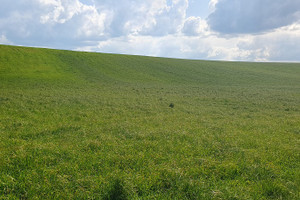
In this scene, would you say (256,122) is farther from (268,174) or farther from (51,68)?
(51,68)

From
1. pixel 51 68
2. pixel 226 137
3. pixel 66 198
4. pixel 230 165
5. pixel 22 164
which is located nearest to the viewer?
pixel 66 198

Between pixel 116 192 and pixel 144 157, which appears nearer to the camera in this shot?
pixel 116 192

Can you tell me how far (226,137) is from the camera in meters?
10.1

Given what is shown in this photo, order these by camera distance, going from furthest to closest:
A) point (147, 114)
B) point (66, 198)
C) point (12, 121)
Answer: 1. point (147, 114)
2. point (12, 121)
3. point (66, 198)

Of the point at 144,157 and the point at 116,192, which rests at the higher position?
the point at 116,192

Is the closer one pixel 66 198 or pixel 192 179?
pixel 66 198

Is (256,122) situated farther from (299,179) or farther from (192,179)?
(192,179)

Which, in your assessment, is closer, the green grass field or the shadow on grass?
the shadow on grass

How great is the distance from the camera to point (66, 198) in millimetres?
5043

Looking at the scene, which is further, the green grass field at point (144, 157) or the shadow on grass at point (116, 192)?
the green grass field at point (144, 157)

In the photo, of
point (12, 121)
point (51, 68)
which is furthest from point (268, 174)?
point (51, 68)

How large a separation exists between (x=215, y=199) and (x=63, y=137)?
22.5 feet

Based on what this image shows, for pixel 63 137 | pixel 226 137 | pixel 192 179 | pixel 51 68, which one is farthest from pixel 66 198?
pixel 51 68

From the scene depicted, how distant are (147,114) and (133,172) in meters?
9.19
